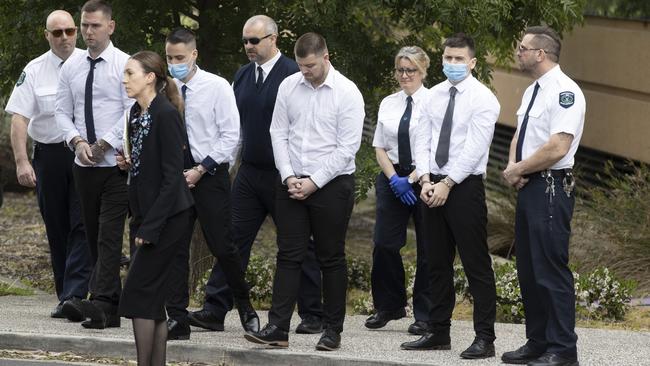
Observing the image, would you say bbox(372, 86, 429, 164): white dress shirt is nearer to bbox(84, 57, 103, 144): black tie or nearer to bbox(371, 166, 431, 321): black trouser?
bbox(371, 166, 431, 321): black trouser

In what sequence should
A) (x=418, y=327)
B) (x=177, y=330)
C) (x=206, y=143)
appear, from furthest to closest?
1. (x=418, y=327)
2. (x=206, y=143)
3. (x=177, y=330)

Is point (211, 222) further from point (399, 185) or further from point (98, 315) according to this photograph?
point (399, 185)

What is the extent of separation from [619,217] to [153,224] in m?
5.79

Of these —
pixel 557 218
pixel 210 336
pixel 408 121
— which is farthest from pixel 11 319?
pixel 557 218

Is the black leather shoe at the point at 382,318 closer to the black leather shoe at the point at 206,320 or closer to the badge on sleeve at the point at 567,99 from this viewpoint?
the black leather shoe at the point at 206,320

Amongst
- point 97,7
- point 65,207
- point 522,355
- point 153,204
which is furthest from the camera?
point 65,207

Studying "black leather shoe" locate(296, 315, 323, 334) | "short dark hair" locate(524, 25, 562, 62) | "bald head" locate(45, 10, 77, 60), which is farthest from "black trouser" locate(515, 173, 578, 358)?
"bald head" locate(45, 10, 77, 60)

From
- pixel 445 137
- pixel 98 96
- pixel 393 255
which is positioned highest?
pixel 98 96

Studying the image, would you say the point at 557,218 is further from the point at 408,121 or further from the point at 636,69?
the point at 636,69

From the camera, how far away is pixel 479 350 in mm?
8109

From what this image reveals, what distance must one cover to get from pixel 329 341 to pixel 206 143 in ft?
4.81

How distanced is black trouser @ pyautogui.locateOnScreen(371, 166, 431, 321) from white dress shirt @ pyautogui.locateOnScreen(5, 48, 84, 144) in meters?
2.26

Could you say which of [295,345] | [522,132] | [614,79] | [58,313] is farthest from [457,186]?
[614,79]

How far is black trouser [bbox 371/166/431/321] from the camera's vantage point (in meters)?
9.19
